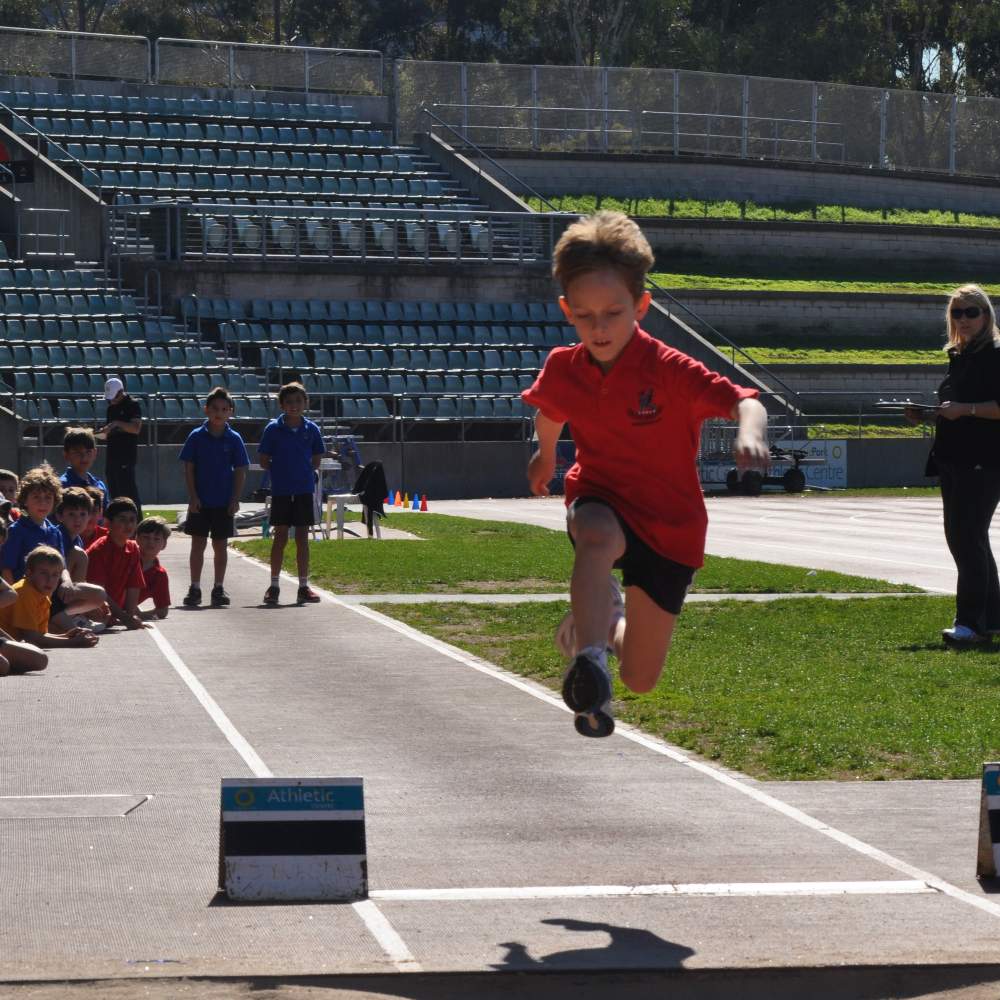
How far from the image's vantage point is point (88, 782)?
8.82 meters

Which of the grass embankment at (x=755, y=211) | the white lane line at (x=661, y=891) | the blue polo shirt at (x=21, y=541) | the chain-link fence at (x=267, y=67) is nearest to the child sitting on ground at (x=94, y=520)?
the blue polo shirt at (x=21, y=541)

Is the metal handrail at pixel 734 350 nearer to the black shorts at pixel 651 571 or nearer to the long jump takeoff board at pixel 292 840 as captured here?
the black shorts at pixel 651 571

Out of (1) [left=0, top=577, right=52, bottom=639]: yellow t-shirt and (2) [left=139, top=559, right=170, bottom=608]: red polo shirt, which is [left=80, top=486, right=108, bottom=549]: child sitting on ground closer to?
(2) [left=139, top=559, right=170, bottom=608]: red polo shirt

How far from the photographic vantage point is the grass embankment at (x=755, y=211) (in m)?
50.4

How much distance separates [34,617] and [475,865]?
277 inches

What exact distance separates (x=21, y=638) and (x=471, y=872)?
7.14 metres

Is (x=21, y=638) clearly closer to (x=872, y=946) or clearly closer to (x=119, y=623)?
(x=119, y=623)

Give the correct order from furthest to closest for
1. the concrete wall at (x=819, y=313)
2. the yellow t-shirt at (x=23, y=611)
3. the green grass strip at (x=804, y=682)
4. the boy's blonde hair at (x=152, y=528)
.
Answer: the concrete wall at (x=819, y=313) < the boy's blonde hair at (x=152, y=528) < the yellow t-shirt at (x=23, y=611) < the green grass strip at (x=804, y=682)

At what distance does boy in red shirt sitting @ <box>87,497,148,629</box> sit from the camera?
15523 mm

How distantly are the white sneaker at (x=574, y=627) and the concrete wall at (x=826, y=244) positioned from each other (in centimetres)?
4282

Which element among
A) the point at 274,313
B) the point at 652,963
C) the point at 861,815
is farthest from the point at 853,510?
the point at 652,963

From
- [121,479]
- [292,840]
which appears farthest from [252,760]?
[121,479]

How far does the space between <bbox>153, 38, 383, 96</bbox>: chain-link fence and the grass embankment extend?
575 cm

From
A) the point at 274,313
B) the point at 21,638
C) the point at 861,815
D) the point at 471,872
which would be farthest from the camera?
the point at 274,313
